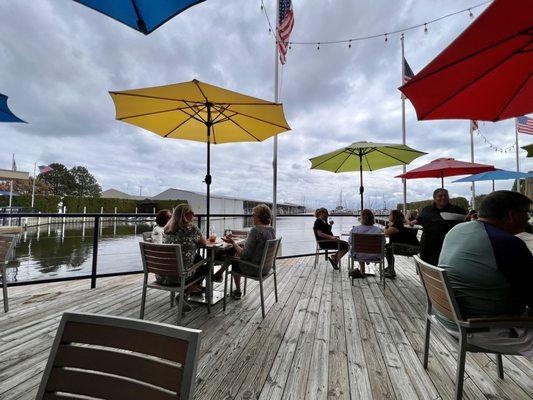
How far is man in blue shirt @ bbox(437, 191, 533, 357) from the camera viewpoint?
136 cm

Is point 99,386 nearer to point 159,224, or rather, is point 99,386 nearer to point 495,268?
point 495,268

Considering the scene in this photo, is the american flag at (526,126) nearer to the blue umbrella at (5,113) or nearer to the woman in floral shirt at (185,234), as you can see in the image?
the woman in floral shirt at (185,234)

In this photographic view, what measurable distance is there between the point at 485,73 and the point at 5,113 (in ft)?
17.4

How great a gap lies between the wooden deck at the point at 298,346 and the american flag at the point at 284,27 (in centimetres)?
555

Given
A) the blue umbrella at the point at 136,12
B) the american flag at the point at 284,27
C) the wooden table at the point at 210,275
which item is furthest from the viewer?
the american flag at the point at 284,27

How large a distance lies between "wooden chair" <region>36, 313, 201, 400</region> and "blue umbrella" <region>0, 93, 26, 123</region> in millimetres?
4085

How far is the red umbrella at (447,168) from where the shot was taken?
4.75m

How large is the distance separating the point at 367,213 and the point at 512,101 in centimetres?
255

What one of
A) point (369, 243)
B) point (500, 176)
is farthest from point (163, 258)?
point (500, 176)

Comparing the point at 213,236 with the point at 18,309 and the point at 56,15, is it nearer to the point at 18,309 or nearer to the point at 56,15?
the point at 18,309

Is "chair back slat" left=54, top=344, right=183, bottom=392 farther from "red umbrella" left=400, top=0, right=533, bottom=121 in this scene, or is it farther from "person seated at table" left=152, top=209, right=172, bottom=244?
"person seated at table" left=152, top=209, right=172, bottom=244

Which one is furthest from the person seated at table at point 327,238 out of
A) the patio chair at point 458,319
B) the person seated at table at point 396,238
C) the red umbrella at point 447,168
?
the patio chair at point 458,319

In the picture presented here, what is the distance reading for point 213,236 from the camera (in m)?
3.53

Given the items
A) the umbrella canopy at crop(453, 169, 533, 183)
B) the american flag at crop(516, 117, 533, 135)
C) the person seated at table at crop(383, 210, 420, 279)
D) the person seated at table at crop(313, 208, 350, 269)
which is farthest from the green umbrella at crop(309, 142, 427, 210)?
the american flag at crop(516, 117, 533, 135)
